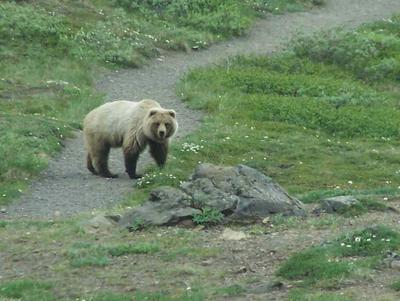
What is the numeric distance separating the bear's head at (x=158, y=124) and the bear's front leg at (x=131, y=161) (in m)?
0.50

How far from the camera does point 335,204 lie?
54.0 feet

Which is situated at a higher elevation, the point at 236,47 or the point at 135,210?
the point at 135,210

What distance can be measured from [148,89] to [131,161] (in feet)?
35.1

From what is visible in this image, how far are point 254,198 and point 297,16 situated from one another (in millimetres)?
28625

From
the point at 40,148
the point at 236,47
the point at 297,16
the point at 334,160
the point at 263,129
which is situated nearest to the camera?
the point at 40,148

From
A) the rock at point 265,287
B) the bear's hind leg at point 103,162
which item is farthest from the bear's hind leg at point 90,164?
the rock at point 265,287

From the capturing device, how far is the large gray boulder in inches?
632

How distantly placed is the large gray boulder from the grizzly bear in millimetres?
4945

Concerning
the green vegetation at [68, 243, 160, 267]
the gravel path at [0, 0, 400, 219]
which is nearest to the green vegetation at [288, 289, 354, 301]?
the green vegetation at [68, 243, 160, 267]

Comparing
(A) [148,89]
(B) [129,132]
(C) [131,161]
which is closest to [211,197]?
(B) [129,132]

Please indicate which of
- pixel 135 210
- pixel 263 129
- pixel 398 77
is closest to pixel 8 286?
pixel 135 210

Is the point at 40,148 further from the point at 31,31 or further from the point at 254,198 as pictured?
the point at 31,31

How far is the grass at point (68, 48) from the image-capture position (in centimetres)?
2481

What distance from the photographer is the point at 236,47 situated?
39125mm
